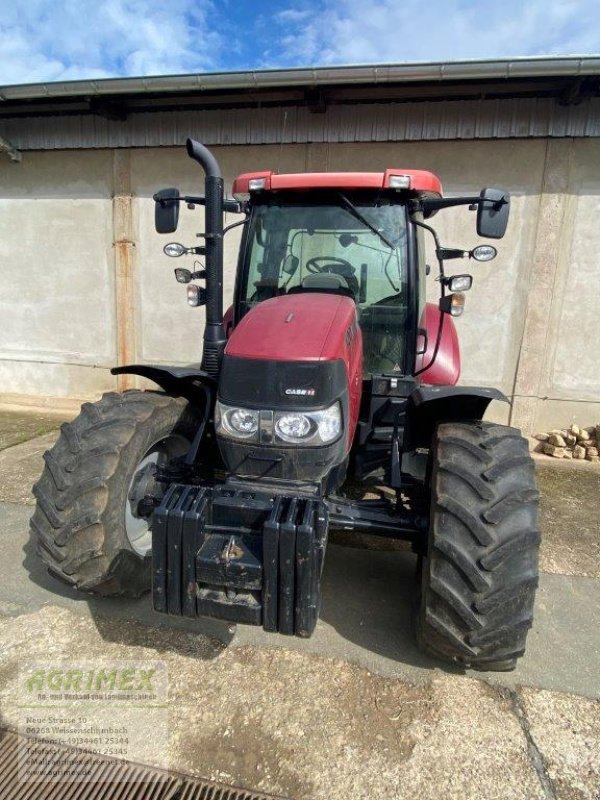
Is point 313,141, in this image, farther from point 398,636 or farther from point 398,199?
point 398,636

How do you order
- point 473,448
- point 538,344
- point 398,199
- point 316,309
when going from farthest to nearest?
point 538,344
point 398,199
point 316,309
point 473,448

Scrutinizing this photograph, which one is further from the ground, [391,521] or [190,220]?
[190,220]

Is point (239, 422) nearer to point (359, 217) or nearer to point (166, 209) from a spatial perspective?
point (359, 217)

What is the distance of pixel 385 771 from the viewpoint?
68.2 inches

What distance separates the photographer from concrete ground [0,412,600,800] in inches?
68.2

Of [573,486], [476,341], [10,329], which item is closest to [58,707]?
[573,486]

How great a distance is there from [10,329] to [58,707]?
247 inches

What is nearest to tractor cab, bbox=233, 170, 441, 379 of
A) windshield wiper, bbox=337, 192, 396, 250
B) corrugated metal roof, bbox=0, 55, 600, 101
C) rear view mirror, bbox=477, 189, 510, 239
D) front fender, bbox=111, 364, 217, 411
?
windshield wiper, bbox=337, 192, 396, 250

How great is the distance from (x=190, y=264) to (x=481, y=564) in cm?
541

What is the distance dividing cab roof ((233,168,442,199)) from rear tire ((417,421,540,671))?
1.48 meters

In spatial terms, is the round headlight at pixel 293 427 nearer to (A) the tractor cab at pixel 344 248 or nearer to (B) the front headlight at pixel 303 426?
(B) the front headlight at pixel 303 426

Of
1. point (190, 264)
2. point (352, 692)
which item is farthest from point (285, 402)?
point (190, 264)

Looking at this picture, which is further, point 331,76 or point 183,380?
point 331,76

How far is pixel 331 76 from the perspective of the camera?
4887 millimetres
